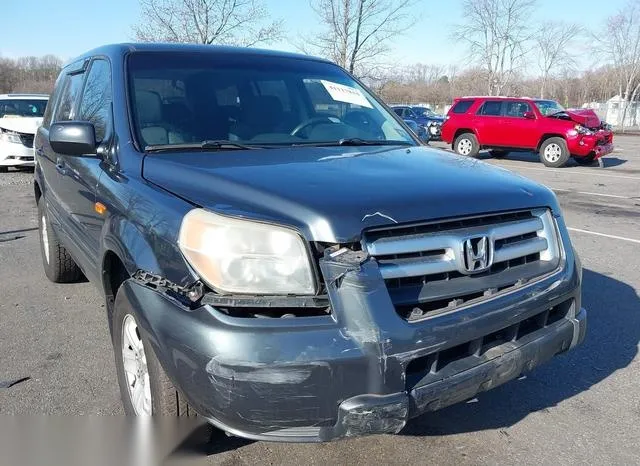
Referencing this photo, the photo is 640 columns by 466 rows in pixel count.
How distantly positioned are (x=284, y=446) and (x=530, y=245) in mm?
1465

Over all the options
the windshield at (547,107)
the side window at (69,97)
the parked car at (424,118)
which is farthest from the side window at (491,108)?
the side window at (69,97)

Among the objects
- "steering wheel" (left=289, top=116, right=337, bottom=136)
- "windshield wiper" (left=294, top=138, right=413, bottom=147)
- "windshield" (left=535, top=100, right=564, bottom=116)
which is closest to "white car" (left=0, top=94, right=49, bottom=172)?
"steering wheel" (left=289, top=116, right=337, bottom=136)

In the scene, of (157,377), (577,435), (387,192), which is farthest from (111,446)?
(577,435)

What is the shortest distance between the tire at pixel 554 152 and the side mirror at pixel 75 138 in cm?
1510

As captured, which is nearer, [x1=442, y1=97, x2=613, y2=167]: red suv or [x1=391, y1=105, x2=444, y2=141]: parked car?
[x1=442, y1=97, x2=613, y2=167]: red suv

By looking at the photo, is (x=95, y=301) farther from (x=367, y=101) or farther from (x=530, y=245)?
(x=530, y=245)

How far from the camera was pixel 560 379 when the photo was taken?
11.3ft

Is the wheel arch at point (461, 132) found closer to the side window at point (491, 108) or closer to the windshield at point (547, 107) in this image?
the side window at point (491, 108)

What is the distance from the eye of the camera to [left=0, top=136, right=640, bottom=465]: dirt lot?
2.72m

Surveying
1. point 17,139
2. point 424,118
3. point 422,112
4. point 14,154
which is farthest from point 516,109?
point 14,154

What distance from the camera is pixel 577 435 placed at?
2.89 m

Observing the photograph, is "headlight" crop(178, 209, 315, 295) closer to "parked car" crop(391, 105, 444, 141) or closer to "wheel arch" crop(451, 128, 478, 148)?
"wheel arch" crop(451, 128, 478, 148)

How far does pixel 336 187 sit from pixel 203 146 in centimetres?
97

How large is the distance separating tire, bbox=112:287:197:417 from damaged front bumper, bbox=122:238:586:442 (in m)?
0.14
